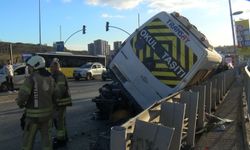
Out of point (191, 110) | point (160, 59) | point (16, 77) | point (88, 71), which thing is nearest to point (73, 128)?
point (160, 59)

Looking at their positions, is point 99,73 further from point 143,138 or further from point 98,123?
point 143,138

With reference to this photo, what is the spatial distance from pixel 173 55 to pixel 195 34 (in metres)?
0.75

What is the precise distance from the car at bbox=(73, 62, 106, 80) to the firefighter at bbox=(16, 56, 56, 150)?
37841 millimetres

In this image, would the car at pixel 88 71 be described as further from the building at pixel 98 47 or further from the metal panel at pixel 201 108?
the building at pixel 98 47

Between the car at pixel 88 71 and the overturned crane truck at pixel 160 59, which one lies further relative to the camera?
the car at pixel 88 71

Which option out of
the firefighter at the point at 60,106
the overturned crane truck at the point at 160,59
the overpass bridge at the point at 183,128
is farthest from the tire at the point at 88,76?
the firefighter at the point at 60,106

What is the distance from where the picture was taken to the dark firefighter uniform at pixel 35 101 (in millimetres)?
7324

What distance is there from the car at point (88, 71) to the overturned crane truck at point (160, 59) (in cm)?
3395

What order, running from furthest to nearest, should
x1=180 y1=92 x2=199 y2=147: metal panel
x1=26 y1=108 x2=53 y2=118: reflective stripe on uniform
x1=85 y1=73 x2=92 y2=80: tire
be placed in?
x1=85 y1=73 x2=92 y2=80: tire → x1=180 y1=92 x2=199 y2=147: metal panel → x1=26 y1=108 x2=53 y2=118: reflective stripe on uniform

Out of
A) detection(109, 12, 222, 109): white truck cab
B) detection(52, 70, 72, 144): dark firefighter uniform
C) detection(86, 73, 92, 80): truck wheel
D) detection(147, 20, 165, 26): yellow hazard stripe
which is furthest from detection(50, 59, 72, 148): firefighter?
detection(86, 73, 92, 80): truck wheel

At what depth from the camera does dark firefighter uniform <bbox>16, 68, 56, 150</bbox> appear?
7.32 metres

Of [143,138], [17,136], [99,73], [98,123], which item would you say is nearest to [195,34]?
[98,123]

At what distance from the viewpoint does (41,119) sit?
24.5ft

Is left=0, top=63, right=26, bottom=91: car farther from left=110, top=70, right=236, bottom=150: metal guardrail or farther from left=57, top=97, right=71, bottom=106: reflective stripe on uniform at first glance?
left=110, top=70, right=236, bottom=150: metal guardrail
